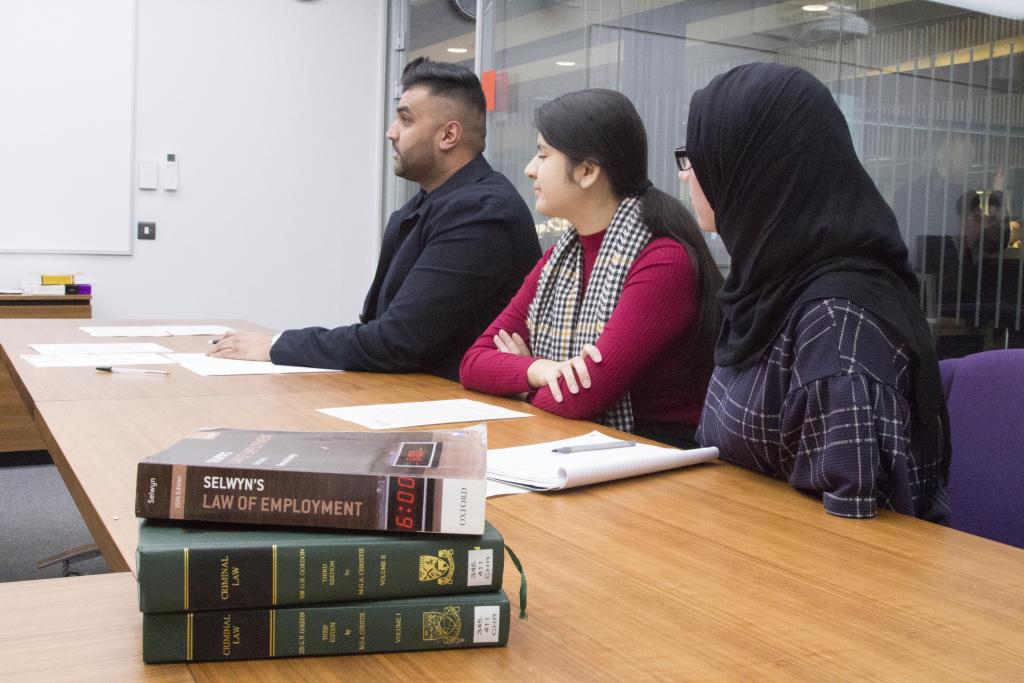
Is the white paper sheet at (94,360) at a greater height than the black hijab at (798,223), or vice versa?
the black hijab at (798,223)

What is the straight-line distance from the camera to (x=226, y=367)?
91.4 inches

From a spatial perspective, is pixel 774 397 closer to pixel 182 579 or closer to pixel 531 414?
pixel 531 414

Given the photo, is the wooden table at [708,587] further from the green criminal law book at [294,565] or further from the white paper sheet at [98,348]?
the white paper sheet at [98,348]

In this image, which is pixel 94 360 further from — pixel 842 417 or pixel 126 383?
pixel 842 417

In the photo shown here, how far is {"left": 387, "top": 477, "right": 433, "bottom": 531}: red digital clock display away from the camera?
2.33ft

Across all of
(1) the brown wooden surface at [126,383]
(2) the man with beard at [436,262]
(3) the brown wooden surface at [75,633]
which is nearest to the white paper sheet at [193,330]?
(1) the brown wooden surface at [126,383]

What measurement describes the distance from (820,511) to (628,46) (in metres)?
2.58

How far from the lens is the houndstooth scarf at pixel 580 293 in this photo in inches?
78.1

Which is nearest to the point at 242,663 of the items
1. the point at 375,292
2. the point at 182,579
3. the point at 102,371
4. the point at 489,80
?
the point at 182,579

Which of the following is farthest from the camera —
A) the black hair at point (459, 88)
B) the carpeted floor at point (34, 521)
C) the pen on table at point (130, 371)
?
the carpeted floor at point (34, 521)

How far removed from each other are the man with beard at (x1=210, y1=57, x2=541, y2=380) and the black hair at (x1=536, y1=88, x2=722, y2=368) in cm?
40

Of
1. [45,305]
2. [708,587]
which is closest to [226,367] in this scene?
[708,587]

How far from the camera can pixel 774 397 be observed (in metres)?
1.38

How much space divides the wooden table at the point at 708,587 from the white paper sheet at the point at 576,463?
0.06 feet
